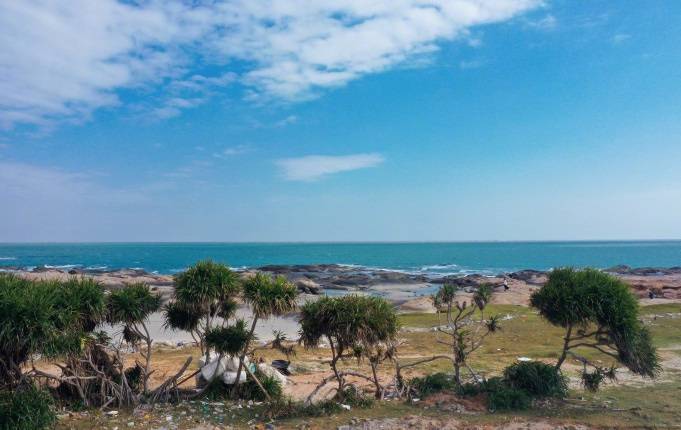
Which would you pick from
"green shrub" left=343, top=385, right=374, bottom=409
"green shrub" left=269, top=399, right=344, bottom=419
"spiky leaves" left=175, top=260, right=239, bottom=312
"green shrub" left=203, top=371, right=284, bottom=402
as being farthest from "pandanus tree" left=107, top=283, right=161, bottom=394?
"green shrub" left=343, top=385, right=374, bottom=409

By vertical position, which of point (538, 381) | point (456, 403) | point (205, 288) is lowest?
point (456, 403)

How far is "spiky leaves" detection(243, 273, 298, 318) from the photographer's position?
41.5ft

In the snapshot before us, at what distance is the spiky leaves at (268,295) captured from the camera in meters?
12.7

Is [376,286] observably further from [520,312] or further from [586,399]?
[586,399]

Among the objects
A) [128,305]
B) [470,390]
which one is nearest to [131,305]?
[128,305]

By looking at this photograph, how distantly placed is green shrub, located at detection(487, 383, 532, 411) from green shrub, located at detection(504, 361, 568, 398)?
1.51 ft

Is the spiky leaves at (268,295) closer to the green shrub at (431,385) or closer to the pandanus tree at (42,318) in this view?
the pandanus tree at (42,318)

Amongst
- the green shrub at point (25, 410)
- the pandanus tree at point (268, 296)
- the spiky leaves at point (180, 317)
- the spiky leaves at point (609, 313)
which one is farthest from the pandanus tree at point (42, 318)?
the spiky leaves at point (609, 313)

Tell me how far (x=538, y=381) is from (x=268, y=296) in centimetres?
861

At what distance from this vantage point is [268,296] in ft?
41.8

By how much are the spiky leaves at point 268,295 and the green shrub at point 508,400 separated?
6.45 meters

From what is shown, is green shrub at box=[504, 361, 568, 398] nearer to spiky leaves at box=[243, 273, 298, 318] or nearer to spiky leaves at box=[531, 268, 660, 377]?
spiky leaves at box=[531, 268, 660, 377]

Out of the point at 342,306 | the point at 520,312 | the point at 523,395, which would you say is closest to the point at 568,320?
the point at 523,395

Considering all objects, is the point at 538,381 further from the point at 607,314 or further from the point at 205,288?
the point at 205,288
